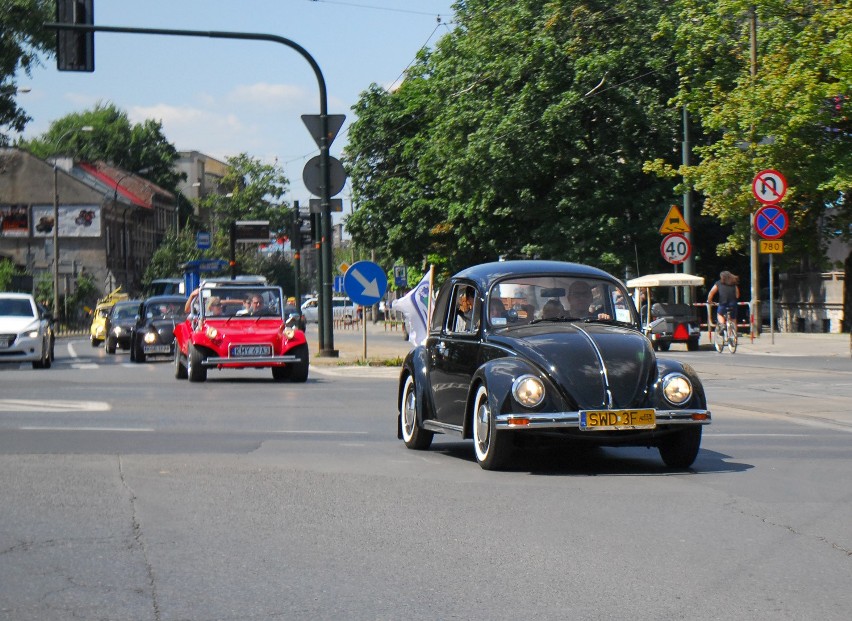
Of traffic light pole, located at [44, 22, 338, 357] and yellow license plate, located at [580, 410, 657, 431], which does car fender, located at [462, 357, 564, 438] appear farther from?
traffic light pole, located at [44, 22, 338, 357]

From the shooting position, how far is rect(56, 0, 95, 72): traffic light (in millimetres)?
23234

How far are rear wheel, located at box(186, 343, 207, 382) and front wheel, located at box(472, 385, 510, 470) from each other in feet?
42.8

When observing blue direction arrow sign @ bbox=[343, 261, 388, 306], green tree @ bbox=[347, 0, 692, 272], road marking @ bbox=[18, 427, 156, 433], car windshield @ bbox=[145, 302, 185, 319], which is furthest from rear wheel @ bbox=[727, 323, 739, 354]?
road marking @ bbox=[18, 427, 156, 433]

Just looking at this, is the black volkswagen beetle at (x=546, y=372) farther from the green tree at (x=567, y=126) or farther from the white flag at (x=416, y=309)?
the green tree at (x=567, y=126)

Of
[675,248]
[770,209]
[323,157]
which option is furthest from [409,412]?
[675,248]

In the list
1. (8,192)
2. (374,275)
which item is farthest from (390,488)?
(8,192)

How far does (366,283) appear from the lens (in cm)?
2833

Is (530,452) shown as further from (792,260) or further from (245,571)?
(792,260)

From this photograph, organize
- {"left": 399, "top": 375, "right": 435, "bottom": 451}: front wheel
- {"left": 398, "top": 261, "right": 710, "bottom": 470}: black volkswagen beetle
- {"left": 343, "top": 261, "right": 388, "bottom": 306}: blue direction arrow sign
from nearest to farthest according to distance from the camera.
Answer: {"left": 398, "top": 261, "right": 710, "bottom": 470}: black volkswagen beetle < {"left": 399, "top": 375, "right": 435, "bottom": 451}: front wheel < {"left": 343, "top": 261, "right": 388, "bottom": 306}: blue direction arrow sign

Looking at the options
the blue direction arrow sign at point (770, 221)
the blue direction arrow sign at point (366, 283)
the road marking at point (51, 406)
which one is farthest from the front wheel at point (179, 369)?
the blue direction arrow sign at point (770, 221)

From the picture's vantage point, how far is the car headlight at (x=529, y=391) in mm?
10680

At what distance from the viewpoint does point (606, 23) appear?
168ft

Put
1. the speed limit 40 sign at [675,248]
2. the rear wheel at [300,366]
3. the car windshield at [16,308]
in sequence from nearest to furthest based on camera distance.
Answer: the rear wheel at [300,366], the car windshield at [16,308], the speed limit 40 sign at [675,248]

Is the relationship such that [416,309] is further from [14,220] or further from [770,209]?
[14,220]
